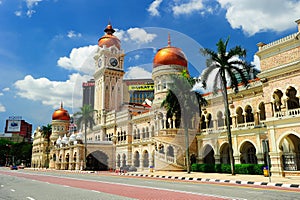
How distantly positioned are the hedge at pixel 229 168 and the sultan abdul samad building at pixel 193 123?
6.19 ft

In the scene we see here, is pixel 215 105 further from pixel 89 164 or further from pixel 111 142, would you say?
pixel 89 164

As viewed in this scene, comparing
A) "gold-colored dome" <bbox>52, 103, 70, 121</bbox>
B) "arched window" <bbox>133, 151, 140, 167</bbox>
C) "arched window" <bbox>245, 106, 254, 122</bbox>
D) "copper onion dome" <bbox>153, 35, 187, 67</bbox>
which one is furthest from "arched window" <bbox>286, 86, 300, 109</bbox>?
"gold-colored dome" <bbox>52, 103, 70, 121</bbox>

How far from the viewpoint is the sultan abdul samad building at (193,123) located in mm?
21234

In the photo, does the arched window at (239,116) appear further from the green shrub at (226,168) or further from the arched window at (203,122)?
the green shrub at (226,168)

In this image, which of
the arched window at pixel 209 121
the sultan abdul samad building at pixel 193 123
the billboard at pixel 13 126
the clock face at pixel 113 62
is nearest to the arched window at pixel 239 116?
the sultan abdul samad building at pixel 193 123

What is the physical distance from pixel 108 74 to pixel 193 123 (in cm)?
2712

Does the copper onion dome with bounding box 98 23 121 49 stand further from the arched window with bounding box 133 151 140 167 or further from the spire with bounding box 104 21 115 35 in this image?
the arched window with bounding box 133 151 140 167

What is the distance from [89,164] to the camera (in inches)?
2000

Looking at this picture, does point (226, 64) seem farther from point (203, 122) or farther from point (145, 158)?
point (145, 158)

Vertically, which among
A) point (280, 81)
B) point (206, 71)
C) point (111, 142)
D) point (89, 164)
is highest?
point (206, 71)

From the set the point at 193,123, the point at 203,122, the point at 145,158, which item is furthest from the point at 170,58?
the point at 145,158

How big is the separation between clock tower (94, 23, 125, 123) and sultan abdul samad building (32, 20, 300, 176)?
0.39 ft

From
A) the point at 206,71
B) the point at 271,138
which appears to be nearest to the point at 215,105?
the point at 206,71

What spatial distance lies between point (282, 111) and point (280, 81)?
234cm
